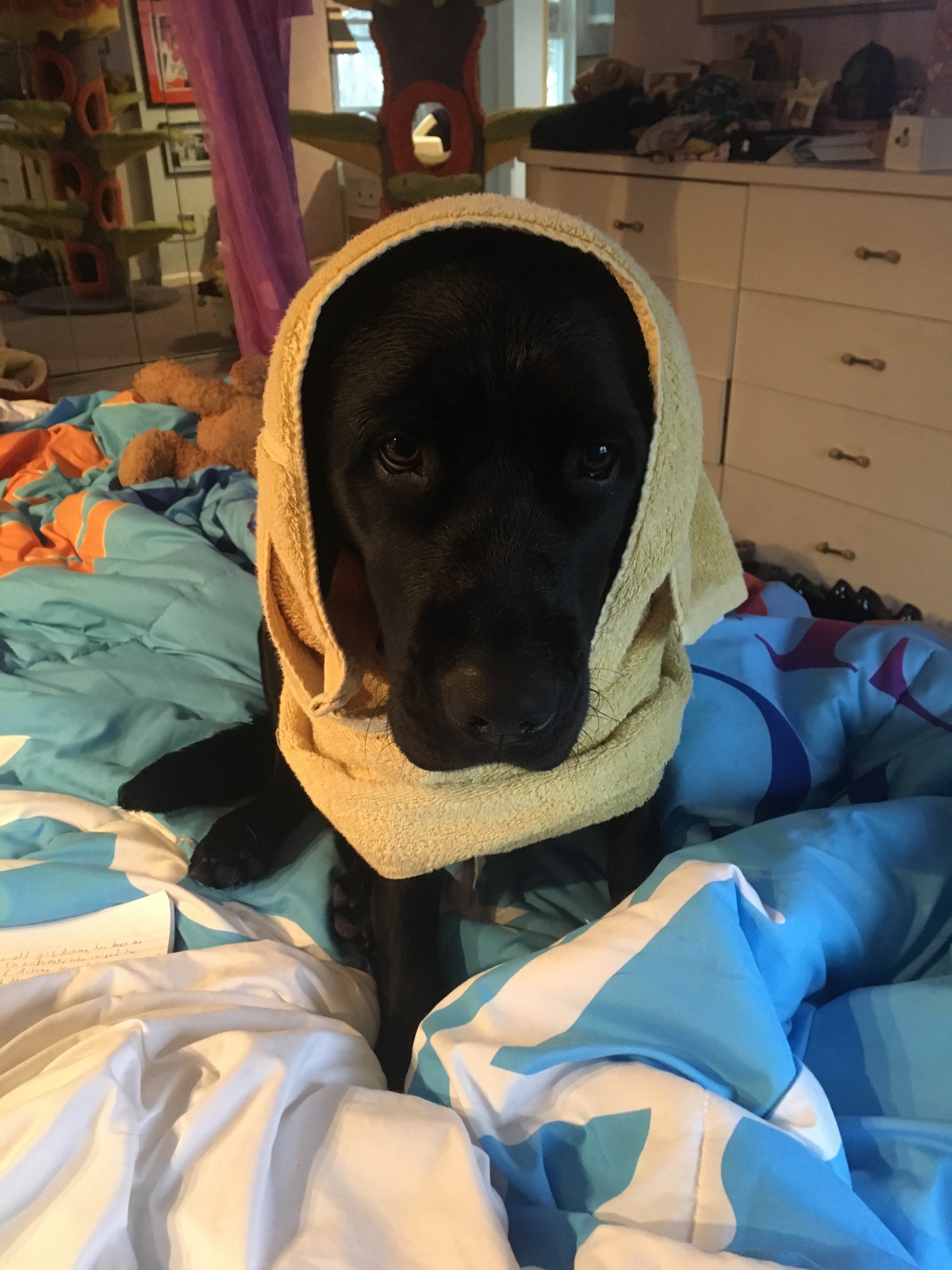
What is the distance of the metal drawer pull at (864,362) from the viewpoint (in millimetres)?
1894

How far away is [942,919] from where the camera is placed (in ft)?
2.68

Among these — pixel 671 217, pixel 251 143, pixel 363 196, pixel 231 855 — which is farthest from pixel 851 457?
pixel 363 196

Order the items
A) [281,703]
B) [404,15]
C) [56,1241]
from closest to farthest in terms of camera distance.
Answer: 1. [56,1241]
2. [281,703]
3. [404,15]

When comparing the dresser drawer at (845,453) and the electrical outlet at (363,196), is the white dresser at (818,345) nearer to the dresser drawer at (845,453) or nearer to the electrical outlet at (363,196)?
the dresser drawer at (845,453)

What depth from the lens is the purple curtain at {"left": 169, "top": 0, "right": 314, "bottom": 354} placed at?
2523 millimetres

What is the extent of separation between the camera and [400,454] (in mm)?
722

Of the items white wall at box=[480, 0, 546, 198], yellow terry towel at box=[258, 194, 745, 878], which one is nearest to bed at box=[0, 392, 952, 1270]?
yellow terry towel at box=[258, 194, 745, 878]

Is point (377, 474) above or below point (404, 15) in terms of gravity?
below

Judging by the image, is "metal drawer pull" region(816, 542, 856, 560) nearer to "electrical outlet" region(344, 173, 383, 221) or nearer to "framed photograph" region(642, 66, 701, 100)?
"framed photograph" region(642, 66, 701, 100)

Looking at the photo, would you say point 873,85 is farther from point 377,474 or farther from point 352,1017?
point 352,1017

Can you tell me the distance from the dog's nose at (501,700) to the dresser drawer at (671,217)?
1.60 metres

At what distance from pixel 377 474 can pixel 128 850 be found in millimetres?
523

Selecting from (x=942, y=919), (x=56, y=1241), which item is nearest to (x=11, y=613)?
(x=56, y=1241)

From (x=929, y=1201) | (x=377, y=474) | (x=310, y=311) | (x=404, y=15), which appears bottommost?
(x=929, y=1201)
